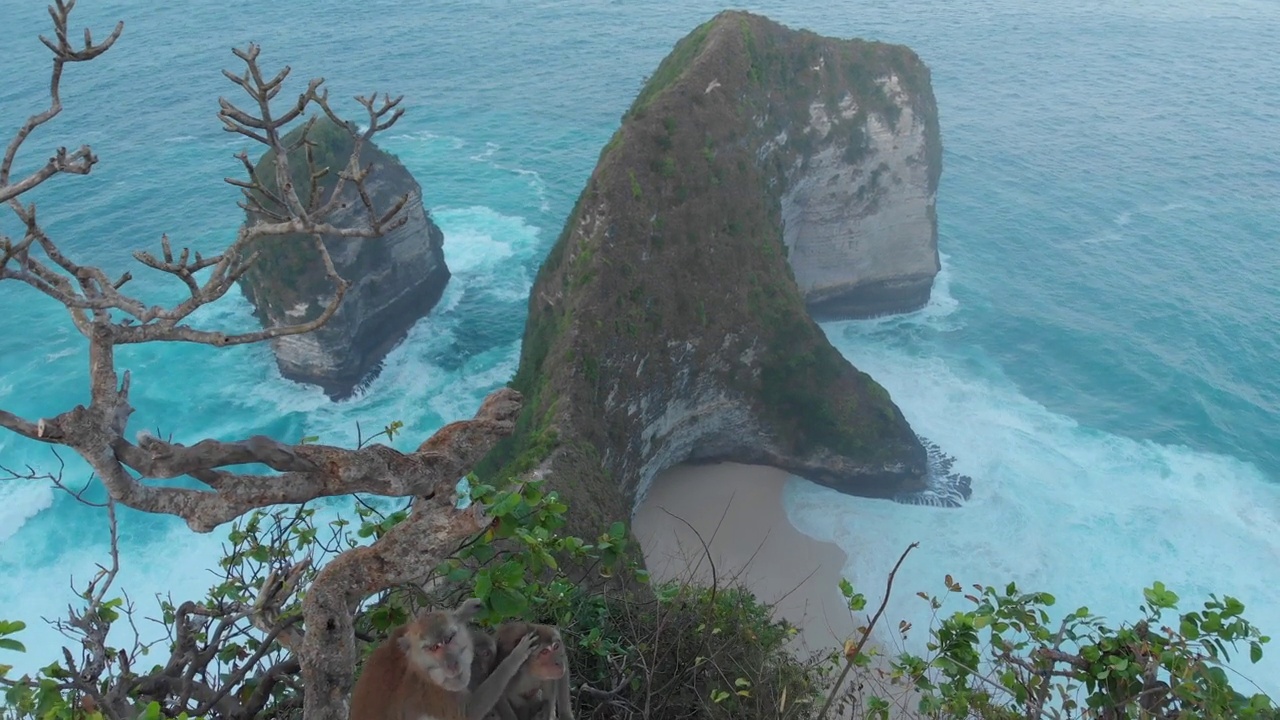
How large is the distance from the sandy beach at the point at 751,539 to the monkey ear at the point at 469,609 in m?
23.6

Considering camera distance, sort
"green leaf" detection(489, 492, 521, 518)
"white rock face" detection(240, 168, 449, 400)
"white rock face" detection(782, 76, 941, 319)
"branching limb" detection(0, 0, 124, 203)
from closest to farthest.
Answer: "branching limb" detection(0, 0, 124, 203)
"green leaf" detection(489, 492, 521, 518)
"white rock face" detection(240, 168, 449, 400)
"white rock face" detection(782, 76, 941, 319)

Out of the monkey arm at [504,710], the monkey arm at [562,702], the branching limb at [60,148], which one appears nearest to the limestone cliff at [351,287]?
the branching limb at [60,148]

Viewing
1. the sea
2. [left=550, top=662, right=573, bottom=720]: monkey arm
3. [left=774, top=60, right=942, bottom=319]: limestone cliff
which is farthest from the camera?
[left=774, top=60, right=942, bottom=319]: limestone cliff

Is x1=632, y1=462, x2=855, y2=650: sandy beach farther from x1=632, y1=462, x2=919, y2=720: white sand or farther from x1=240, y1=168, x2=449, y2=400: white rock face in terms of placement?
x1=240, y1=168, x2=449, y2=400: white rock face

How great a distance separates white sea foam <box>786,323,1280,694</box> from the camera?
32031 mm

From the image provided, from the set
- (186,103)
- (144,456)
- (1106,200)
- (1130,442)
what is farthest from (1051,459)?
(186,103)

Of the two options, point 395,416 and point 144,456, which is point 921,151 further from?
point 144,456

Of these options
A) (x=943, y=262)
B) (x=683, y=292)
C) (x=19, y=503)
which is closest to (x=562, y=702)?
(x=683, y=292)

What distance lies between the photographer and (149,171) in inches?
2260

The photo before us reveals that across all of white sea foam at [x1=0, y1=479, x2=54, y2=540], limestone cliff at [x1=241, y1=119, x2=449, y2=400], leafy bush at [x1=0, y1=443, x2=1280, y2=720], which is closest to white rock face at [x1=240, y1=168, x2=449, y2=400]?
limestone cliff at [x1=241, y1=119, x2=449, y2=400]

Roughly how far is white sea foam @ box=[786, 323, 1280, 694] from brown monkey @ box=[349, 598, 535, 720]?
83.2 feet

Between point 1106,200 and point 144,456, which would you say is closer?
→ point 144,456

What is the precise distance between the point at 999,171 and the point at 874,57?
77.1 feet

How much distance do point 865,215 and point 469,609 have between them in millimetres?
42879
